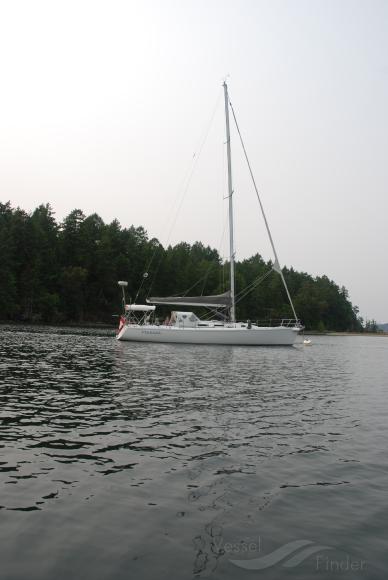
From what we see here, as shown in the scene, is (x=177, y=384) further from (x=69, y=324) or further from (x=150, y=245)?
(x=150, y=245)

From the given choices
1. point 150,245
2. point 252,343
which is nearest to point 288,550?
point 252,343

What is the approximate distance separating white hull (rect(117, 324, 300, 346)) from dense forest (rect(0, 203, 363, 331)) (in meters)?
25.1

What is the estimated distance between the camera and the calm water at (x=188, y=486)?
575 cm

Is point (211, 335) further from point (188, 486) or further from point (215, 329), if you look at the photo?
point (188, 486)

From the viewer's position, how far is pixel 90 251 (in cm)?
10425

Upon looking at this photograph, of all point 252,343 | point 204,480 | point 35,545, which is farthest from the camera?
point 252,343

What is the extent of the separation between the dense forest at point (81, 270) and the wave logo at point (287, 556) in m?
67.8

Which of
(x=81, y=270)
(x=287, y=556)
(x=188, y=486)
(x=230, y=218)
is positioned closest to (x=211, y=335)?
(x=230, y=218)

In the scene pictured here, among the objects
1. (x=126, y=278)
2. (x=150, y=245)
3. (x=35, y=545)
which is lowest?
(x=35, y=545)

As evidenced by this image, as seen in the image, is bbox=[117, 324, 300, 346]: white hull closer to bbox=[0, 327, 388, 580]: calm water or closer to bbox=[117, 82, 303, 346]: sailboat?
bbox=[117, 82, 303, 346]: sailboat

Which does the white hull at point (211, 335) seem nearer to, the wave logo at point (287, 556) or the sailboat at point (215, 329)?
the sailboat at point (215, 329)

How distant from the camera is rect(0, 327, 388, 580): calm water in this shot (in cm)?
575

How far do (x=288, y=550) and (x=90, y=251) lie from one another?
10197 cm

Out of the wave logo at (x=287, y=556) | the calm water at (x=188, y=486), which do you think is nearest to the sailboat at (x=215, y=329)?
the calm water at (x=188, y=486)
